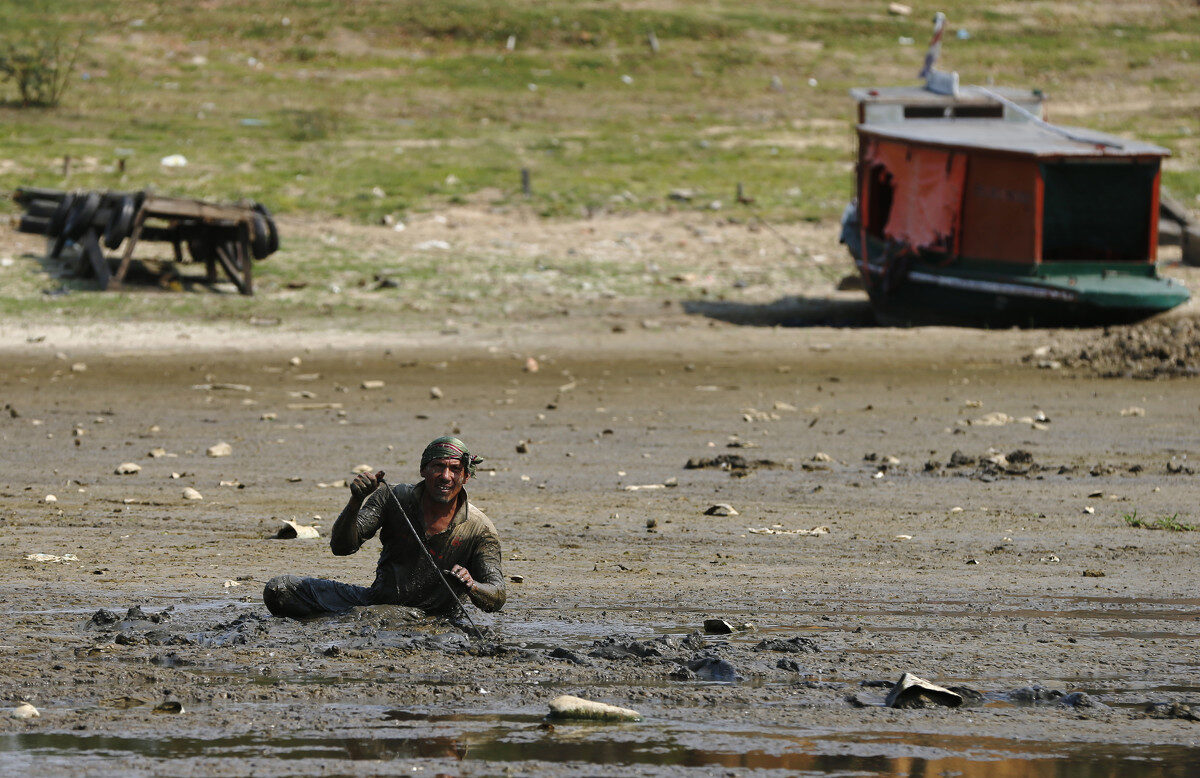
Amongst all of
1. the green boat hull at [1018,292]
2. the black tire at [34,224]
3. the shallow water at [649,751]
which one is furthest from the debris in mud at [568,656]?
the black tire at [34,224]

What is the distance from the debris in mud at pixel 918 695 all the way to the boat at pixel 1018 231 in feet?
36.6

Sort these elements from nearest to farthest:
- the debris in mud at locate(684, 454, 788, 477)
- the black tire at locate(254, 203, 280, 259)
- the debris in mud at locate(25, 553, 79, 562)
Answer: the debris in mud at locate(25, 553, 79, 562) → the debris in mud at locate(684, 454, 788, 477) → the black tire at locate(254, 203, 280, 259)

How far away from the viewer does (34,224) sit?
17.9 m

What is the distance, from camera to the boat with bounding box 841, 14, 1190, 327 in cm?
1645

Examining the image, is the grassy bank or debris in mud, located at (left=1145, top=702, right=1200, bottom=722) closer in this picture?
debris in mud, located at (left=1145, top=702, right=1200, bottom=722)

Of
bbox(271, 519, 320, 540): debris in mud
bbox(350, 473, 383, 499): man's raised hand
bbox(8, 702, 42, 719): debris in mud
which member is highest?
bbox(350, 473, 383, 499): man's raised hand

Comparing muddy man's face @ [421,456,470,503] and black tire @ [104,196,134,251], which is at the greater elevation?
muddy man's face @ [421,456,470,503]

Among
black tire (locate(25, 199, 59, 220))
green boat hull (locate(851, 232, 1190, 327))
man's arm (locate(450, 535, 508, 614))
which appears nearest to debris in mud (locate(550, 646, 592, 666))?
man's arm (locate(450, 535, 508, 614))

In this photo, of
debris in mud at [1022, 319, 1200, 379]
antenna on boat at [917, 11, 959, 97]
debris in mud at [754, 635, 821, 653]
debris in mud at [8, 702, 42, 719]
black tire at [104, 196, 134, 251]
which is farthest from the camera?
antenna on boat at [917, 11, 959, 97]

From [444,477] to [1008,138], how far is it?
12006mm

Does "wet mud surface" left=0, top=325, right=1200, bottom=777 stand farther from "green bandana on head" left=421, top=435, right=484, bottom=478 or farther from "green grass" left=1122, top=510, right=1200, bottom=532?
"green bandana on head" left=421, top=435, right=484, bottom=478

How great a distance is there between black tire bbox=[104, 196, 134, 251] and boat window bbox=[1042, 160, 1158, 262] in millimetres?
9500

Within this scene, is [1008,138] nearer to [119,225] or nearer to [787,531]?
[119,225]

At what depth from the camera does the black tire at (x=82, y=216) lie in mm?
17250
